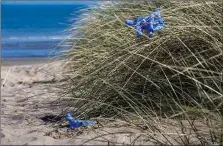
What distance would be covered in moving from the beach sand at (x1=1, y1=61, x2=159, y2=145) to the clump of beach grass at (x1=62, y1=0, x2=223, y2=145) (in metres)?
0.21

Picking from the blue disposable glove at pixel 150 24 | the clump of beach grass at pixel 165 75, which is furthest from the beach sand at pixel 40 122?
the blue disposable glove at pixel 150 24

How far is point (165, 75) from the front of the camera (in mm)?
4031

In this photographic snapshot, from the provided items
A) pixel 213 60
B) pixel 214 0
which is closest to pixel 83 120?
pixel 213 60

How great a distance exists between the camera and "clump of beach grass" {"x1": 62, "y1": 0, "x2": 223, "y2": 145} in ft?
12.5

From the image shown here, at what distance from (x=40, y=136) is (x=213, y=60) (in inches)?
49.3

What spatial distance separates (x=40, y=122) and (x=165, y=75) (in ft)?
3.62

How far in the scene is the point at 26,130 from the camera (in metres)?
4.32

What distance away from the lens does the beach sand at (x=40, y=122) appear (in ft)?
12.8

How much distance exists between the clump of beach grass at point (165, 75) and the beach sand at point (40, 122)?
0.68 ft

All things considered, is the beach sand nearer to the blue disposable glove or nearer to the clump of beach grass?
the clump of beach grass

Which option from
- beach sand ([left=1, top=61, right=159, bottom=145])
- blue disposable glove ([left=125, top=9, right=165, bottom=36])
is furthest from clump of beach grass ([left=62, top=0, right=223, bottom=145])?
beach sand ([left=1, top=61, right=159, bottom=145])

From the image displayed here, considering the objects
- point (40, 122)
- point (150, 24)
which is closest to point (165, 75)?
point (150, 24)

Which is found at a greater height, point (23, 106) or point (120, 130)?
point (120, 130)

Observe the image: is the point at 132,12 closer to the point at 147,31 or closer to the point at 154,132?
the point at 147,31
